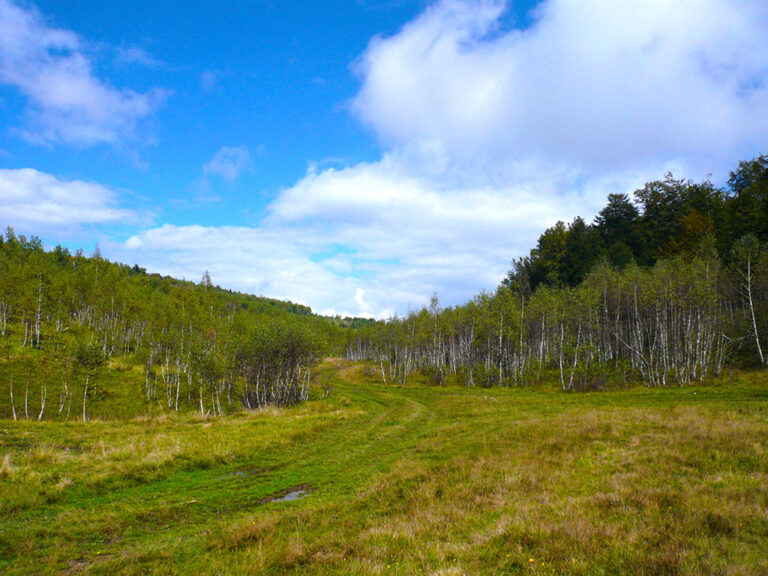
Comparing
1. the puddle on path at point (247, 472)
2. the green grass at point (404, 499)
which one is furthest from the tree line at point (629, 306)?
the puddle on path at point (247, 472)

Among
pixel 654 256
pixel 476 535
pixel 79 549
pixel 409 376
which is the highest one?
pixel 654 256

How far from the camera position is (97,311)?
84.9m

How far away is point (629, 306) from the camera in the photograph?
56406mm

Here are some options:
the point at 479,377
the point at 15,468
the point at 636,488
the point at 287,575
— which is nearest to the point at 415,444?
the point at 636,488

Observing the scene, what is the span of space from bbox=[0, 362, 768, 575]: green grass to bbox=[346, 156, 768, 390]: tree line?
28.6 meters

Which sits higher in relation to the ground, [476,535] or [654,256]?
[654,256]

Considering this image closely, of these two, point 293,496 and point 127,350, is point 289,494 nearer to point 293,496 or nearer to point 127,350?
point 293,496

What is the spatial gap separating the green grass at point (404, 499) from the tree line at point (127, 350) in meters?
25.9

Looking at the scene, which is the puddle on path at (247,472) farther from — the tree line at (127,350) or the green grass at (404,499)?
the tree line at (127,350)

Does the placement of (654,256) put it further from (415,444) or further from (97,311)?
(97,311)

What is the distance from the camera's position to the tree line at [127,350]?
4753cm

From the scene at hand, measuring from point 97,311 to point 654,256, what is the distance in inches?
4932

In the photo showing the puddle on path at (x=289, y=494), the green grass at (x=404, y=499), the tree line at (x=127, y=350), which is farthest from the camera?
the tree line at (x=127, y=350)

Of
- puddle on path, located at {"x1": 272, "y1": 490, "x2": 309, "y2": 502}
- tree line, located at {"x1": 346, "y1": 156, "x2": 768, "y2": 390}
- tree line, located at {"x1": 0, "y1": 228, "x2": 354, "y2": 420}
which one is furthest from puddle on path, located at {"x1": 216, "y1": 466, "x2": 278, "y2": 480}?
tree line, located at {"x1": 346, "y1": 156, "x2": 768, "y2": 390}
